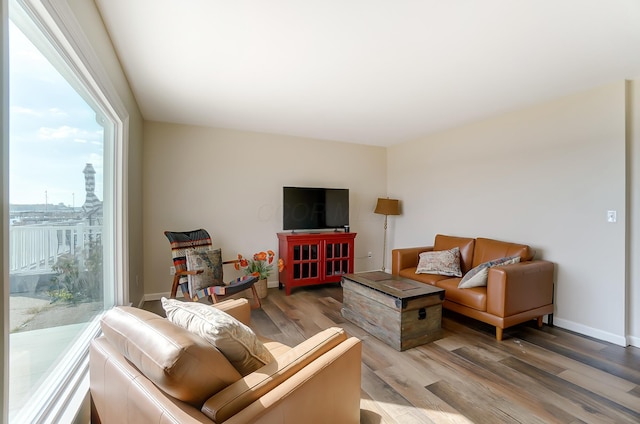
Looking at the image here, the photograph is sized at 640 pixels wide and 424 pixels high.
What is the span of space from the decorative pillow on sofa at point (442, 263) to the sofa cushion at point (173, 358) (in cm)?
295

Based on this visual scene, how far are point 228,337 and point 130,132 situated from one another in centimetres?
256

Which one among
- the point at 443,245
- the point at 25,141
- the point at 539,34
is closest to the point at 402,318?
the point at 443,245

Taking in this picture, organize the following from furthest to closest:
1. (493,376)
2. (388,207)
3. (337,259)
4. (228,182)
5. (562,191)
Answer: (388,207) < (337,259) < (228,182) < (562,191) < (493,376)

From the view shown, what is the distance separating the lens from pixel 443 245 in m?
3.92

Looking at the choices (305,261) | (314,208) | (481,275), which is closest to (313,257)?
(305,261)

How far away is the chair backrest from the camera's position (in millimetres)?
3281

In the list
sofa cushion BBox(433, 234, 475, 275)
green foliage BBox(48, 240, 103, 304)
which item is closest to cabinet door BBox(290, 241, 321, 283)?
sofa cushion BBox(433, 234, 475, 275)

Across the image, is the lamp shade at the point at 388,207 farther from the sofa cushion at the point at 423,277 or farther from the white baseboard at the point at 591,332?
the white baseboard at the point at 591,332

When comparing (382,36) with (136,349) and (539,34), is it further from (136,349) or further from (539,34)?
(136,349)

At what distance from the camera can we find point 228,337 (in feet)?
3.54

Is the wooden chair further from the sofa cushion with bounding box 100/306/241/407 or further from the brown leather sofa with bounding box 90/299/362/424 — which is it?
the sofa cushion with bounding box 100/306/241/407

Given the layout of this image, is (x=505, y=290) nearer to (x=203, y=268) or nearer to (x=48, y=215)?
(x=203, y=268)

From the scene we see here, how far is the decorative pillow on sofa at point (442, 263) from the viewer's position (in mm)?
3445

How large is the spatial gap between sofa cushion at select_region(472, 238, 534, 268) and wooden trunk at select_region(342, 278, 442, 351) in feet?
3.54
